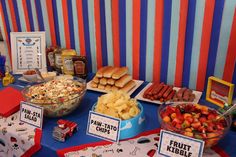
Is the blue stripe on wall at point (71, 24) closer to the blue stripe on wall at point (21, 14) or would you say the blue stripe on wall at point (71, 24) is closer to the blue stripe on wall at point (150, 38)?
the blue stripe on wall at point (21, 14)

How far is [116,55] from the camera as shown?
5.33 ft

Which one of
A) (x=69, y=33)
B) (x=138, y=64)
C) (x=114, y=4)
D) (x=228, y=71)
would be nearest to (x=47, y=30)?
(x=69, y=33)

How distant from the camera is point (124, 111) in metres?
1.03

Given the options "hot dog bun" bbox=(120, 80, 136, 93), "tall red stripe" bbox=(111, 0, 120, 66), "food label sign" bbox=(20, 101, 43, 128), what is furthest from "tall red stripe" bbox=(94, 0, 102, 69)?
"food label sign" bbox=(20, 101, 43, 128)

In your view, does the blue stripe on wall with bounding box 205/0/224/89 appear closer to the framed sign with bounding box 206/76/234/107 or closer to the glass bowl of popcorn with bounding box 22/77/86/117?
the framed sign with bounding box 206/76/234/107

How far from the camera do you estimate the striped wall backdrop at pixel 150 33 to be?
1.28 meters

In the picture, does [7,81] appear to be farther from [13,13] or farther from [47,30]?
[13,13]

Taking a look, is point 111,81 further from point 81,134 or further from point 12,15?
point 12,15

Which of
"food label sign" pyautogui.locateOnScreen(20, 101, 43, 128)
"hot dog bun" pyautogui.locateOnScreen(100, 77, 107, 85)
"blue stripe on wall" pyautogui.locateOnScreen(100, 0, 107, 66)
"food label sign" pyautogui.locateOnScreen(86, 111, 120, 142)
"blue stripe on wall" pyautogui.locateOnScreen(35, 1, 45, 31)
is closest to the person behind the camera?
"food label sign" pyautogui.locateOnScreen(86, 111, 120, 142)

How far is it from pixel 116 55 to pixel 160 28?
0.36 m

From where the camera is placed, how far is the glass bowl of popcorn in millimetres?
1130

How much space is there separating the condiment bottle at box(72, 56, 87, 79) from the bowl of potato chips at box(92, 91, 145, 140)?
53cm

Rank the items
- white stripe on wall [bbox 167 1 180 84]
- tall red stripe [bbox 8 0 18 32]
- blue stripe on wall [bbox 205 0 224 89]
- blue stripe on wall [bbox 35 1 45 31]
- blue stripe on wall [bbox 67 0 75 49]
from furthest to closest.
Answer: tall red stripe [bbox 8 0 18 32] < blue stripe on wall [bbox 35 1 45 31] < blue stripe on wall [bbox 67 0 75 49] < white stripe on wall [bbox 167 1 180 84] < blue stripe on wall [bbox 205 0 224 89]

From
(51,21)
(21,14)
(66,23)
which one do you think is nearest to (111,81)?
(66,23)
